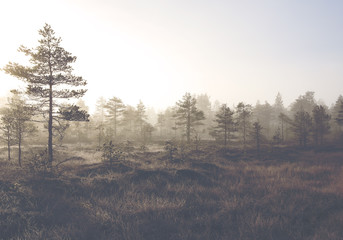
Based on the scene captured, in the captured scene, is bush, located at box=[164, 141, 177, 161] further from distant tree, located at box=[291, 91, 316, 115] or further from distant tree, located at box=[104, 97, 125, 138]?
distant tree, located at box=[291, 91, 316, 115]

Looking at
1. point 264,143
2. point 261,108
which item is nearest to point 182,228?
point 264,143

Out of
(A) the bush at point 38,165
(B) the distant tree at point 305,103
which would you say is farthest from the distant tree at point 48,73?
(B) the distant tree at point 305,103

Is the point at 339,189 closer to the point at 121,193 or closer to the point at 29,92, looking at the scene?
the point at 121,193

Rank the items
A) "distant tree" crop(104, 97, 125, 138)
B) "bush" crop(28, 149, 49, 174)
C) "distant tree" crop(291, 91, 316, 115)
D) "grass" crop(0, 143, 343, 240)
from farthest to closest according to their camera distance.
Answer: "distant tree" crop(291, 91, 316, 115) → "distant tree" crop(104, 97, 125, 138) → "bush" crop(28, 149, 49, 174) → "grass" crop(0, 143, 343, 240)

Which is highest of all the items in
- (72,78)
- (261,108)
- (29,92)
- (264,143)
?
(261,108)

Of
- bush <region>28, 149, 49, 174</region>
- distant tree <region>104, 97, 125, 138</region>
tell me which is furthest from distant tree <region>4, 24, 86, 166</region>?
distant tree <region>104, 97, 125, 138</region>

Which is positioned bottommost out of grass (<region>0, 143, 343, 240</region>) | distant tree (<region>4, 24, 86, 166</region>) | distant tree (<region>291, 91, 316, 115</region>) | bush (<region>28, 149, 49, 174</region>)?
grass (<region>0, 143, 343, 240</region>)

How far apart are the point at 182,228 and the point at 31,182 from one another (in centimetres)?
597

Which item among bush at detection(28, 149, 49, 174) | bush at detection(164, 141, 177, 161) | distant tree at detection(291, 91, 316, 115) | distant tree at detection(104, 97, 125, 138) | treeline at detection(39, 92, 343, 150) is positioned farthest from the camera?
distant tree at detection(291, 91, 316, 115)

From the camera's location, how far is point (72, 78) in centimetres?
1234

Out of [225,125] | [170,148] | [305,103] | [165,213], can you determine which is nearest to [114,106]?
[225,125]

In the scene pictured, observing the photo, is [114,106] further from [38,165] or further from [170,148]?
[38,165]

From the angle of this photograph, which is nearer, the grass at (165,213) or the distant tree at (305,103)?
the grass at (165,213)

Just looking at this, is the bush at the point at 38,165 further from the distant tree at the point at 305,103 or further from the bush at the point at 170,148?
the distant tree at the point at 305,103
